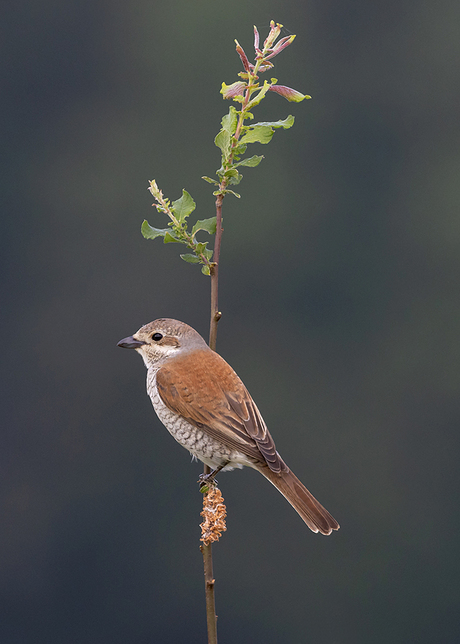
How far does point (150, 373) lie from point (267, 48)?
0.60 m

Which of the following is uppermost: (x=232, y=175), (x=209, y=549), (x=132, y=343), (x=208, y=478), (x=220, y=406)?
(x=232, y=175)

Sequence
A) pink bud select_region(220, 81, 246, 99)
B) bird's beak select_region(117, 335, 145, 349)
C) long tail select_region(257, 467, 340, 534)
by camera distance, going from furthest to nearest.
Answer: bird's beak select_region(117, 335, 145, 349)
long tail select_region(257, 467, 340, 534)
pink bud select_region(220, 81, 246, 99)

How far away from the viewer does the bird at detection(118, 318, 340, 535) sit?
1024 mm

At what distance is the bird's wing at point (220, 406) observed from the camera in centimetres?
103

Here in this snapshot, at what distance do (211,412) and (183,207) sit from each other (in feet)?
1.15

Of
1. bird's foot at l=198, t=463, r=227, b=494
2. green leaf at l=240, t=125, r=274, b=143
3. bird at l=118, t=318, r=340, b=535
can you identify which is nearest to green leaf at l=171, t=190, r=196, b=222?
green leaf at l=240, t=125, r=274, b=143

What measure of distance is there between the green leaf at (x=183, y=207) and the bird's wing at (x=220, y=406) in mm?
247

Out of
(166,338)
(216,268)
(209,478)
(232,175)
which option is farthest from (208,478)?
(232,175)

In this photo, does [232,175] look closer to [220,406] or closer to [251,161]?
[251,161]

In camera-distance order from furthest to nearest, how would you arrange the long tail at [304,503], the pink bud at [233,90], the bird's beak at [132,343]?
the bird's beak at [132,343]
the long tail at [304,503]
the pink bud at [233,90]

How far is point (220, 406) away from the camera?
103cm

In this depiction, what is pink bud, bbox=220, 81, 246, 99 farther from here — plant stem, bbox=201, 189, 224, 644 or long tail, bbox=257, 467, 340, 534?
long tail, bbox=257, 467, 340, 534

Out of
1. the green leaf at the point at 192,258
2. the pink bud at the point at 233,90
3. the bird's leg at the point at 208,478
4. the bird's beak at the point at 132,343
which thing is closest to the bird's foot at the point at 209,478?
the bird's leg at the point at 208,478

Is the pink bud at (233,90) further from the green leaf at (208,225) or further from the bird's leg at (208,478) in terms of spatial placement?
the bird's leg at (208,478)
